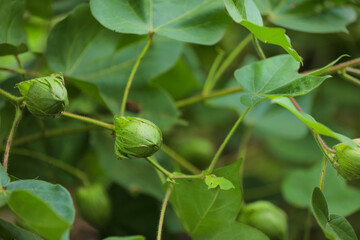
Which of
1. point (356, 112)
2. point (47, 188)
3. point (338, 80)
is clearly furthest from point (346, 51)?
point (47, 188)

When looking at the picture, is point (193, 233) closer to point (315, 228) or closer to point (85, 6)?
point (85, 6)

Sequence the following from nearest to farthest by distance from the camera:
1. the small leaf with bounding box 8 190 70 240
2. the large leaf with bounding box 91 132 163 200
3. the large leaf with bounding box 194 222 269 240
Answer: the small leaf with bounding box 8 190 70 240 < the large leaf with bounding box 194 222 269 240 < the large leaf with bounding box 91 132 163 200

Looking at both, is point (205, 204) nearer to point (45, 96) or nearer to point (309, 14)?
point (45, 96)

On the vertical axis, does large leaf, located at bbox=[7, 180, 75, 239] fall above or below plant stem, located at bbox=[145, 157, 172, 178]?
above

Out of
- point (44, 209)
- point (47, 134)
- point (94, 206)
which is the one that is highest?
point (44, 209)

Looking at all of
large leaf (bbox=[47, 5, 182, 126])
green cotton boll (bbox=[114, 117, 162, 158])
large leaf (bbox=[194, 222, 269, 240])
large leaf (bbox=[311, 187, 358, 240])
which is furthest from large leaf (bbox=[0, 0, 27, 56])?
large leaf (bbox=[311, 187, 358, 240])

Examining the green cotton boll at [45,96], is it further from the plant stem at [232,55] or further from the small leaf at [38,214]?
the plant stem at [232,55]

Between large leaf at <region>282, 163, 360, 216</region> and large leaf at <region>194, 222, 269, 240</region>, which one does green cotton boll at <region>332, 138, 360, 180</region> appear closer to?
large leaf at <region>194, 222, 269, 240</region>

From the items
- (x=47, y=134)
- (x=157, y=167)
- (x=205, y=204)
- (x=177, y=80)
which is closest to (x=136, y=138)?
(x=157, y=167)
